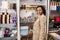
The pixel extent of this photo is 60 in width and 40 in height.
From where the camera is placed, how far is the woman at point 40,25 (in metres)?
2.35

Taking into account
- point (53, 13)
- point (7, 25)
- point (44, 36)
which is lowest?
point (44, 36)

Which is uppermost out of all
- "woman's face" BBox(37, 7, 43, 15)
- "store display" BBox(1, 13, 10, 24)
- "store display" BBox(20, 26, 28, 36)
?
"woman's face" BBox(37, 7, 43, 15)

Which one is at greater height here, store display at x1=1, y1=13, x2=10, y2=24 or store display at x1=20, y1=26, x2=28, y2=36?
store display at x1=1, y1=13, x2=10, y2=24

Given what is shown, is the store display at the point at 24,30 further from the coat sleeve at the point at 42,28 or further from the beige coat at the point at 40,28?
the coat sleeve at the point at 42,28

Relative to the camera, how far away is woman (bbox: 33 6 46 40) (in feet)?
7.70

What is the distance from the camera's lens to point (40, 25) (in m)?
2.36

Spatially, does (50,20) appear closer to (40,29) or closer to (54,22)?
(54,22)

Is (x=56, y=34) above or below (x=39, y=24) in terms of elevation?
below

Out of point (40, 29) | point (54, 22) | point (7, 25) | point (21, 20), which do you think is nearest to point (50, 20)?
point (54, 22)

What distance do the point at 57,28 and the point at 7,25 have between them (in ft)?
2.92

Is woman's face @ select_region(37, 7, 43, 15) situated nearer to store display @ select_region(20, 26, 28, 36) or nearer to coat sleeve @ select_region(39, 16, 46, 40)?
coat sleeve @ select_region(39, 16, 46, 40)

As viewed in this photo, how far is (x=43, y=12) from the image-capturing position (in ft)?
7.73

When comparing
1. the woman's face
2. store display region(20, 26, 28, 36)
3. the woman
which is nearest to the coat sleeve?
the woman

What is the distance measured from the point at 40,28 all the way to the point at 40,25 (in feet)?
0.18
